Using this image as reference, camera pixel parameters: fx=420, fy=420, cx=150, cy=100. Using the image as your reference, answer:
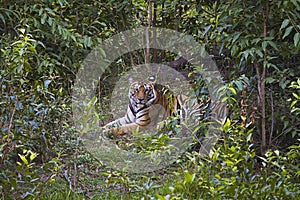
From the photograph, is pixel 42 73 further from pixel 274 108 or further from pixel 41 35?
pixel 274 108

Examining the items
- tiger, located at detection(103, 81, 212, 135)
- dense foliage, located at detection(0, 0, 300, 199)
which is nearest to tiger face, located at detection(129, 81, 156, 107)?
tiger, located at detection(103, 81, 212, 135)

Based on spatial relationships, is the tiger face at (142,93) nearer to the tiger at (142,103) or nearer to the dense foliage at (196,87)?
the tiger at (142,103)

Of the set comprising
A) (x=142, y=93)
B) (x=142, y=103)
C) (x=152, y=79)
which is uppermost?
(x=152, y=79)

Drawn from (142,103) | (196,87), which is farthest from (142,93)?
(196,87)

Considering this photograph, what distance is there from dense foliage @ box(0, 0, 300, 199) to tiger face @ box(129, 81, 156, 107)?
28.8 inches

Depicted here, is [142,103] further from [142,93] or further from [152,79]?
[152,79]

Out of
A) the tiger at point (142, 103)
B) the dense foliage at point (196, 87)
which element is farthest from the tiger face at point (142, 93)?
the dense foliage at point (196, 87)

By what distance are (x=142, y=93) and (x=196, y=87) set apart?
5.23 feet

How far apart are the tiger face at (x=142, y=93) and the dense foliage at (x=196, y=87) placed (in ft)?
2.40

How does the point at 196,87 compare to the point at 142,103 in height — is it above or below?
above

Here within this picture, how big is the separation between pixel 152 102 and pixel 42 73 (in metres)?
1.68

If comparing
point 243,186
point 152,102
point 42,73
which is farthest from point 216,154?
point 152,102

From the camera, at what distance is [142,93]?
205 inches

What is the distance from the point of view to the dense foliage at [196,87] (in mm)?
2525
